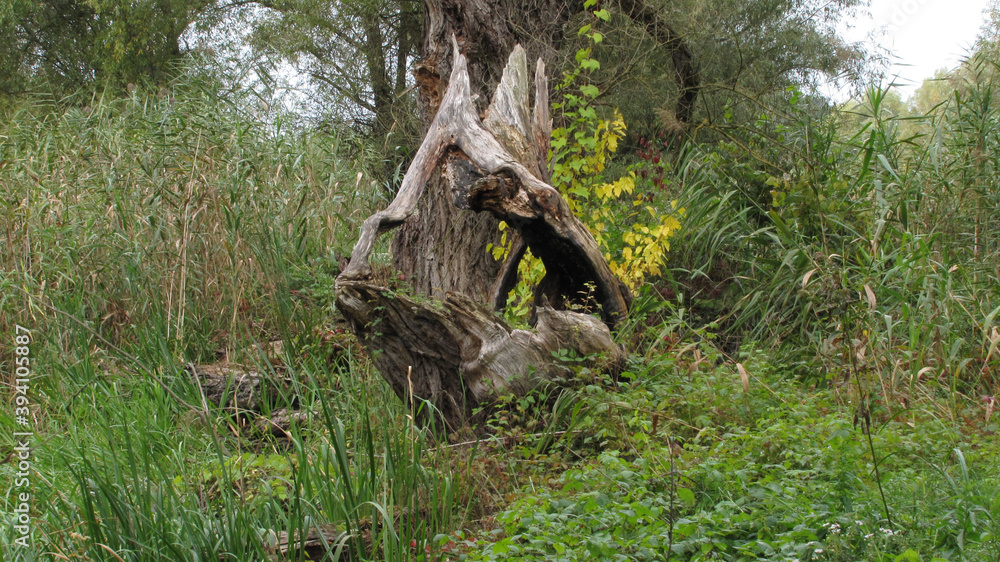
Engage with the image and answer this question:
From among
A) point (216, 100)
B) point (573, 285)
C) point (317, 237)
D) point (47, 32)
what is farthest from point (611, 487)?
point (47, 32)

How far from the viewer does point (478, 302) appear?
4.12 meters

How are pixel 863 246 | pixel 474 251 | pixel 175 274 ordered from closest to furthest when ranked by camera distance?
pixel 863 246 < pixel 175 274 < pixel 474 251

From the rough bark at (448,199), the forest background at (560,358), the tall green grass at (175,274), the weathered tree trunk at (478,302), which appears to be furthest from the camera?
the rough bark at (448,199)

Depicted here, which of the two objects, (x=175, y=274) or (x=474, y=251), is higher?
(x=474, y=251)

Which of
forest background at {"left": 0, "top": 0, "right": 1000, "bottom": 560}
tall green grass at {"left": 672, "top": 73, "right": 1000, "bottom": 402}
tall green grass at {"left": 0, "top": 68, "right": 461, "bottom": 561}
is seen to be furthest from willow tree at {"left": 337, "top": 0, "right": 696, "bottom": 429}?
tall green grass at {"left": 672, "top": 73, "right": 1000, "bottom": 402}

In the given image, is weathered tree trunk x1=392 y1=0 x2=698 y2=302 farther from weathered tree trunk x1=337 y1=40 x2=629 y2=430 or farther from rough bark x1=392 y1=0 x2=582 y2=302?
weathered tree trunk x1=337 y1=40 x2=629 y2=430

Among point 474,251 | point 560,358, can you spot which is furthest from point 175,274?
point 560,358

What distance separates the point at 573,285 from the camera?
4.65m

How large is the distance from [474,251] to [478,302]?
126cm

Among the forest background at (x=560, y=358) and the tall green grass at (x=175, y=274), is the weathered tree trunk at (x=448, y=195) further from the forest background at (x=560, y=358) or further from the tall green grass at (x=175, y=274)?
the tall green grass at (x=175, y=274)

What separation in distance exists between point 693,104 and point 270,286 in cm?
610

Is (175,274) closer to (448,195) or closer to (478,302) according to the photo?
(448,195)

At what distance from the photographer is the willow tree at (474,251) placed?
377cm

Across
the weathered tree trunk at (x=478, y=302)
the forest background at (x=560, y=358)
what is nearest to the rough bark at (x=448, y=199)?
the forest background at (x=560, y=358)
